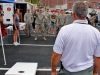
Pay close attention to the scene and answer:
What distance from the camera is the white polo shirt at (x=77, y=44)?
2.63 m

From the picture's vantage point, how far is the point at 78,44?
2.65 m

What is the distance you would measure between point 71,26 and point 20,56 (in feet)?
18.5

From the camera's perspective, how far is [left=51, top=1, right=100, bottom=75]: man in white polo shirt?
8.63 ft

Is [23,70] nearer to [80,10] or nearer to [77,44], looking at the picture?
[77,44]

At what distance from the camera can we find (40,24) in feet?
→ 40.3

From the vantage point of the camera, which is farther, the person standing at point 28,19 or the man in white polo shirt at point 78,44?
the person standing at point 28,19

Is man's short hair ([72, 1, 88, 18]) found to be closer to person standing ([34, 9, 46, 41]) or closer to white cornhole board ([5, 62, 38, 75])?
white cornhole board ([5, 62, 38, 75])

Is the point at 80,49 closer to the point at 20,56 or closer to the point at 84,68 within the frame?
the point at 84,68

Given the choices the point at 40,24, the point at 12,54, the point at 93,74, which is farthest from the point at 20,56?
the point at 93,74

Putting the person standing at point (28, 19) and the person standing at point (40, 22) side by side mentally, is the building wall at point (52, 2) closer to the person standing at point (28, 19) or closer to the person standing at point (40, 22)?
the person standing at point (28, 19)

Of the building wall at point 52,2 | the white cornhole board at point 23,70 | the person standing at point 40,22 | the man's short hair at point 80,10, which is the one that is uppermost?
the building wall at point 52,2

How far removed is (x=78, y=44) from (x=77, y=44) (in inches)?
0.5

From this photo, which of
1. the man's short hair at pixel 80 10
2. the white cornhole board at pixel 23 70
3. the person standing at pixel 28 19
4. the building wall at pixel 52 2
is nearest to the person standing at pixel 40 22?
the person standing at pixel 28 19

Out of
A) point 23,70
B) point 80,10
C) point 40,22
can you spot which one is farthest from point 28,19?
point 80,10
